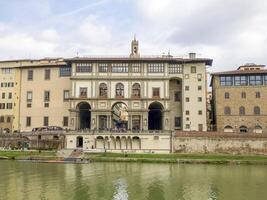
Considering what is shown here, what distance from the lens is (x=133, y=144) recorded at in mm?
84938

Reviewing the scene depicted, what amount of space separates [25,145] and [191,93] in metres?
38.3

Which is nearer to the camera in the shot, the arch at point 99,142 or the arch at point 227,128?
the arch at point 99,142

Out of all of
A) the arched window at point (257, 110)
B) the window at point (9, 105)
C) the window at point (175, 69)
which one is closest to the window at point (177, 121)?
the window at point (175, 69)

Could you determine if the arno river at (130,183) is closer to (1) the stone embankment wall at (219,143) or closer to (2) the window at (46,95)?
(1) the stone embankment wall at (219,143)

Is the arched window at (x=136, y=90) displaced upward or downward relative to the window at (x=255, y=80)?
downward

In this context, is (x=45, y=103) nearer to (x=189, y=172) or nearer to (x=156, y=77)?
(x=156, y=77)

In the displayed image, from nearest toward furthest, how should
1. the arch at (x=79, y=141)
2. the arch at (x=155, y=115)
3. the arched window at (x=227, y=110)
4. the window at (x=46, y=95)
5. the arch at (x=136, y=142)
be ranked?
the arch at (x=136, y=142)
the arch at (x=79, y=141)
the arched window at (x=227, y=110)
the arch at (x=155, y=115)
the window at (x=46, y=95)

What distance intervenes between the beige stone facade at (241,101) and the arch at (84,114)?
29865 millimetres

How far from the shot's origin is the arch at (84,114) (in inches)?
3714

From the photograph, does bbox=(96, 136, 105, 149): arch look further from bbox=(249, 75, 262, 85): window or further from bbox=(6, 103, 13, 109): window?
bbox=(249, 75, 262, 85): window

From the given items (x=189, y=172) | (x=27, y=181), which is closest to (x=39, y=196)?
(x=27, y=181)

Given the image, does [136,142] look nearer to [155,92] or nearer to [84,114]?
[155,92]

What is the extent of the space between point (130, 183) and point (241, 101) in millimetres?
52712

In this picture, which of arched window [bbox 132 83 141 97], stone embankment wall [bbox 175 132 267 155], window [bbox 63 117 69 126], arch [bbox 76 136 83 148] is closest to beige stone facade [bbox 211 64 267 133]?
stone embankment wall [bbox 175 132 267 155]
